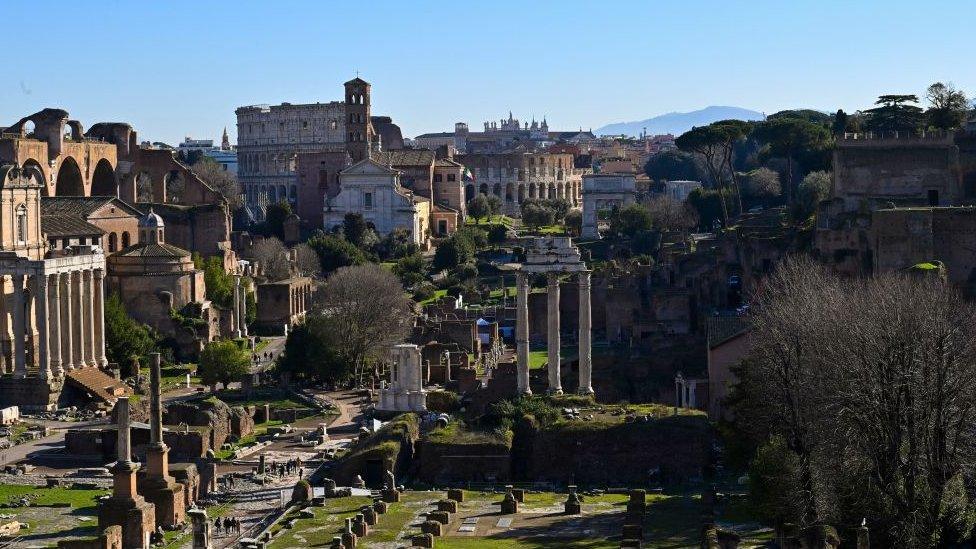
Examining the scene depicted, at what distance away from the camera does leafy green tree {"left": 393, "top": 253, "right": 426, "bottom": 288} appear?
8744 cm

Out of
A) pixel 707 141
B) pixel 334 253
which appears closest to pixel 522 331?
pixel 334 253

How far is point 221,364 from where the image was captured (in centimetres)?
6353

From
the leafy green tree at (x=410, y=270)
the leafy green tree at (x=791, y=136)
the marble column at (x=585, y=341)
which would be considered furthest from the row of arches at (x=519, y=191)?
the marble column at (x=585, y=341)

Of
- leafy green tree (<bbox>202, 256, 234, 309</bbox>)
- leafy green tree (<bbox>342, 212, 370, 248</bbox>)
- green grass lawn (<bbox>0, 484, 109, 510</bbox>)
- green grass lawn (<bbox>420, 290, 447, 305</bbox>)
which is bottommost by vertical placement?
green grass lawn (<bbox>0, 484, 109, 510</bbox>)

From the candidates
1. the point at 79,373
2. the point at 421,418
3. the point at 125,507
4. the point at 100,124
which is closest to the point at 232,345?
the point at 79,373

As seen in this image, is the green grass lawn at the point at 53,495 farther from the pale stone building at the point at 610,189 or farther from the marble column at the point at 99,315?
the pale stone building at the point at 610,189

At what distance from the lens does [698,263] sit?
73875 mm

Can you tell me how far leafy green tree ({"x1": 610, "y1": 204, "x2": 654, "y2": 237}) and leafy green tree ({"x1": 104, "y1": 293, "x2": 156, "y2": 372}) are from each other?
107 feet

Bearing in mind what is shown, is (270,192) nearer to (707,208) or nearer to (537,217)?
(537,217)

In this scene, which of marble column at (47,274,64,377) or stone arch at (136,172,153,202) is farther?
stone arch at (136,172,153,202)

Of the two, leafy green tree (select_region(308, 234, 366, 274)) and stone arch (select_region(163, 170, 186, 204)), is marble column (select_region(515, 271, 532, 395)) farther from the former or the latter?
stone arch (select_region(163, 170, 186, 204))

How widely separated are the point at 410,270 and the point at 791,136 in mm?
18726

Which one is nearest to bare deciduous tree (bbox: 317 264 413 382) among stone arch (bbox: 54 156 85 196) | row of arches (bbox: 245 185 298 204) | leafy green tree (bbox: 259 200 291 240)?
stone arch (bbox: 54 156 85 196)

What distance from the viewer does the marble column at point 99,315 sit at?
6378 centimetres
